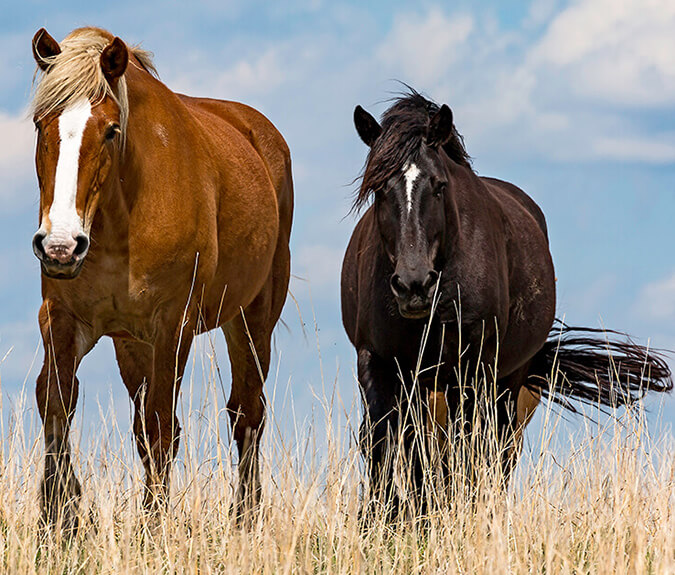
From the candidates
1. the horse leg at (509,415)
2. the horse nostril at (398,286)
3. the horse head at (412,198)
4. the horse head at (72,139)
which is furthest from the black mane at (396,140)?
the horse leg at (509,415)

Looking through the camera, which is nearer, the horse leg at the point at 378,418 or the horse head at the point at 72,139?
the horse head at the point at 72,139

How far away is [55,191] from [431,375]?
2.73 metres

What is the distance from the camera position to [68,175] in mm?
5332

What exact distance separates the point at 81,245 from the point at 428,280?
1.97 metres

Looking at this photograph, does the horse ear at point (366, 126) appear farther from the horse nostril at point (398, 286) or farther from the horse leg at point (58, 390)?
the horse leg at point (58, 390)

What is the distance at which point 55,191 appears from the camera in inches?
209

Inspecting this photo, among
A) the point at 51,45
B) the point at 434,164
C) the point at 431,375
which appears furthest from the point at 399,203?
the point at 51,45

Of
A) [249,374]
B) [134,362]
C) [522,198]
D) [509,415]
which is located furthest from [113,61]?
[522,198]

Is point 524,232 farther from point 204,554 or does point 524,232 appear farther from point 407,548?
point 204,554

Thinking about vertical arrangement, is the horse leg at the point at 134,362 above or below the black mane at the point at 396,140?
below

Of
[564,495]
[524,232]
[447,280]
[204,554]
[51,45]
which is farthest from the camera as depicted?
[524,232]

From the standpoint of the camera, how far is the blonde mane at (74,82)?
5.54m

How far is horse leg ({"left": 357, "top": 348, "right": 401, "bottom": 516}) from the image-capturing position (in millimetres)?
6611

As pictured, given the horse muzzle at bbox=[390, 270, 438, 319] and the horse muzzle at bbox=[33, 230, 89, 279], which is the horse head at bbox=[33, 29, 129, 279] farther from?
the horse muzzle at bbox=[390, 270, 438, 319]
